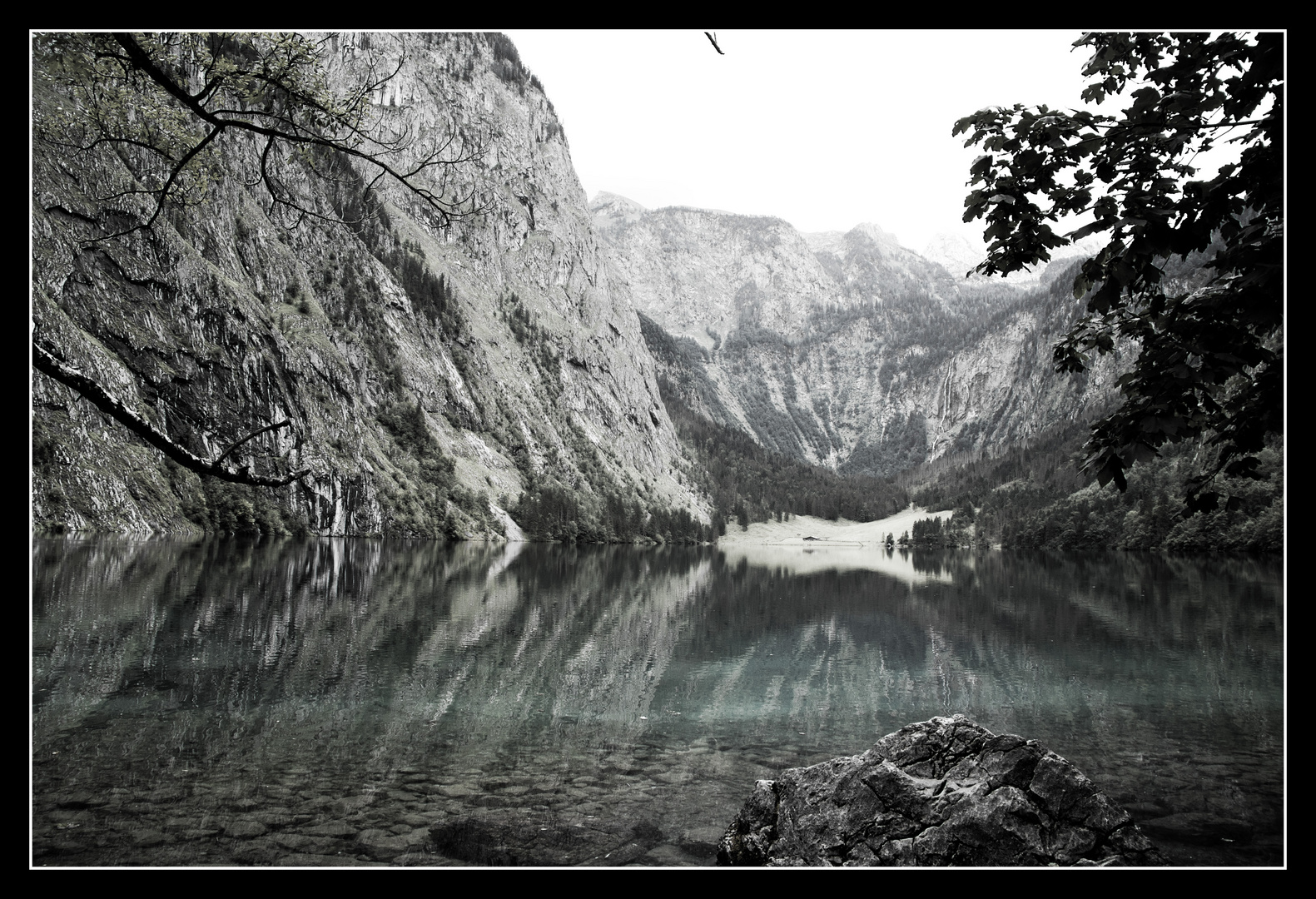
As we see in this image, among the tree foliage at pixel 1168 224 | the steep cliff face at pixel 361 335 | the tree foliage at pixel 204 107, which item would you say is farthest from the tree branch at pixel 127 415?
the tree foliage at pixel 1168 224

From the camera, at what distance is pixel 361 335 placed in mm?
117188

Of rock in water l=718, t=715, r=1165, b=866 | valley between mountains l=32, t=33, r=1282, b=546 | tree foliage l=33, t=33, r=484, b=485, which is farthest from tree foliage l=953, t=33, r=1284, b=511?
tree foliage l=33, t=33, r=484, b=485

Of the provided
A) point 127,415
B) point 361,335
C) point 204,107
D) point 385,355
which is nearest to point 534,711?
point 127,415

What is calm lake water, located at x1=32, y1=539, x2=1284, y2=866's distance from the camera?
8391mm

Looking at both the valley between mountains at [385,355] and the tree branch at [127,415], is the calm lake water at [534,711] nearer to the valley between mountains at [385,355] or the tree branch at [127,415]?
the valley between mountains at [385,355]

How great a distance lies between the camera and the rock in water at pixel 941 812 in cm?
600

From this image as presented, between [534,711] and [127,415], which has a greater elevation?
[127,415]

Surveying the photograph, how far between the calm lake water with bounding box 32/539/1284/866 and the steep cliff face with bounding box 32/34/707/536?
649cm

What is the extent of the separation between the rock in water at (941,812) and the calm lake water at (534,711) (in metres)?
1.57

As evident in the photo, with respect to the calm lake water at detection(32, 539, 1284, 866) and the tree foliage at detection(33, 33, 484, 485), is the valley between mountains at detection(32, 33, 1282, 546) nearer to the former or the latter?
the tree foliage at detection(33, 33, 484, 485)

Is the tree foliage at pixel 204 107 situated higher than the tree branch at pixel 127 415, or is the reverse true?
the tree foliage at pixel 204 107

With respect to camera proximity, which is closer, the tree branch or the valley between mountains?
the tree branch

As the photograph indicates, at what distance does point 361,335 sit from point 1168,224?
123 meters

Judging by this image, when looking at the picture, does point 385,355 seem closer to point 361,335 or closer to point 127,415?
point 361,335
